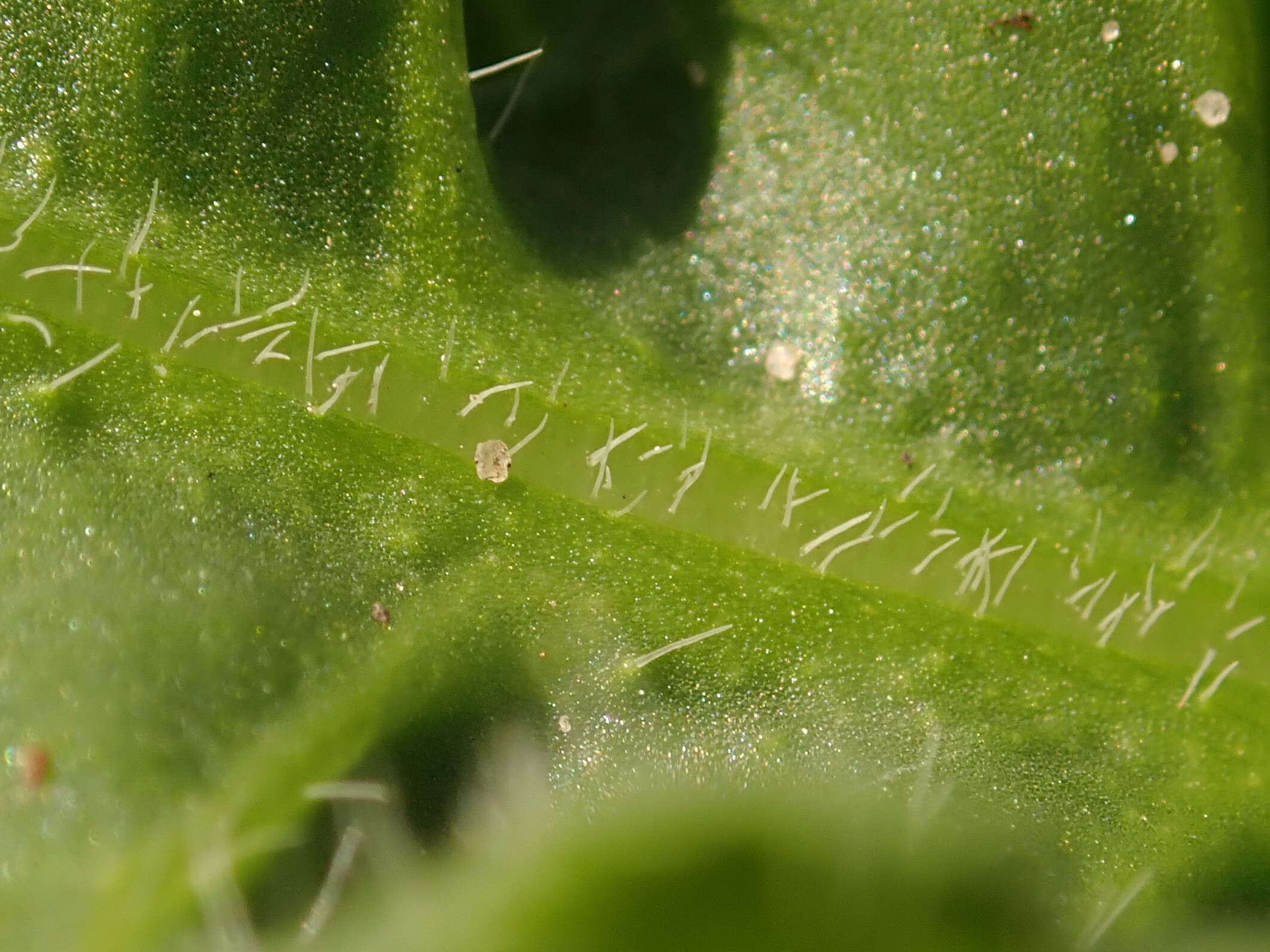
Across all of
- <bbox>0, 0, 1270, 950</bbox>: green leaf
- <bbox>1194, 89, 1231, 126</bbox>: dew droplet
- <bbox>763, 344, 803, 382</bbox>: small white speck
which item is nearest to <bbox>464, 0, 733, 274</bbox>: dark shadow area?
<bbox>0, 0, 1270, 950</bbox>: green leaf

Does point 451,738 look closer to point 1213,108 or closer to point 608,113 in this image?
point 608,113

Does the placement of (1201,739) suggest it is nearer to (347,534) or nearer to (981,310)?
(981,310)

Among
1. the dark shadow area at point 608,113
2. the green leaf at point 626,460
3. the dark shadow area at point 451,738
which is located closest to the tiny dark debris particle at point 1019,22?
the green leaf at point 626,460

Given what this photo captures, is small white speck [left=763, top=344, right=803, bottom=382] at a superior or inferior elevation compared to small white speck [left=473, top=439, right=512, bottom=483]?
superior

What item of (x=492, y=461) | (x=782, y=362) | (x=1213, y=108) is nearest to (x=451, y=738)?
(x=492, y=461)

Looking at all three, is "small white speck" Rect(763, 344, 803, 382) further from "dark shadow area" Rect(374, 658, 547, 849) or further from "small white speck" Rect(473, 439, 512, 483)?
"dark shadow area" Rect(374, 658, 547, 849)

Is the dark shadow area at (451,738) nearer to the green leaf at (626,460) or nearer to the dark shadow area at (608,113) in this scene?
the green leaf at (626,460)

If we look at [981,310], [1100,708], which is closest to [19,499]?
[981,310]
